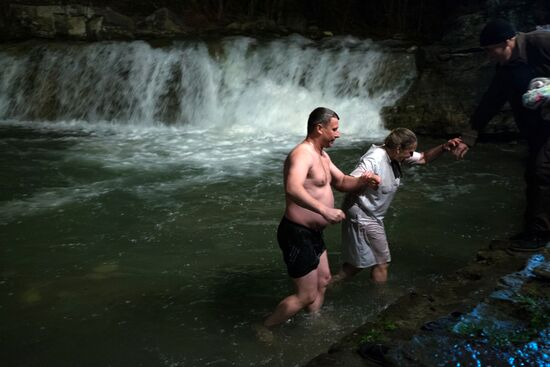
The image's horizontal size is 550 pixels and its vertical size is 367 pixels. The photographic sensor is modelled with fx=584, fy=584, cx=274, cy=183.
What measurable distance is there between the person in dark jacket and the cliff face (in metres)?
5.64

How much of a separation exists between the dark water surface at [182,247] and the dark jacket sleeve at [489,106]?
4.10ft

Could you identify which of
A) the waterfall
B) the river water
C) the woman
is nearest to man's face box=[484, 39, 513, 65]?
the woman

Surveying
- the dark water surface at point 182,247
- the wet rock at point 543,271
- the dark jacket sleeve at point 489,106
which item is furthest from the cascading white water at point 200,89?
the wet rock at point 543,271

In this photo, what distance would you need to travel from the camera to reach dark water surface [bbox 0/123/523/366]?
423 cm

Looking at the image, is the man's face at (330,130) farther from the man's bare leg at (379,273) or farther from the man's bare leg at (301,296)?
the man's bare leg at (379,273)

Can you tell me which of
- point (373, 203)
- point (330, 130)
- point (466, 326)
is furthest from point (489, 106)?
point (466, 326)

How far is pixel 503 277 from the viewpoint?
408cm

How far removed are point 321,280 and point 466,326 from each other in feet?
3.80

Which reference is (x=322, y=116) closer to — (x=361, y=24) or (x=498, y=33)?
(x=498, y=33)

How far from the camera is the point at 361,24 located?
1595 cm

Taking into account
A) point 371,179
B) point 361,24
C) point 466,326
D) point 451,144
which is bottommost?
point 466,326

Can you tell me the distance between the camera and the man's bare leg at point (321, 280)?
4191mm

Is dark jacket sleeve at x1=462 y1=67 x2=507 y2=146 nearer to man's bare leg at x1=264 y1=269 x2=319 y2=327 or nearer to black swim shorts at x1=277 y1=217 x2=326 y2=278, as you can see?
black swim shorts at x1=277 y1=217 x2=326 y2=278

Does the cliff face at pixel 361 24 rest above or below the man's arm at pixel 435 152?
above
